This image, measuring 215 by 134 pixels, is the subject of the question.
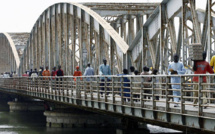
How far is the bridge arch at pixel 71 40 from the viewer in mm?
34094

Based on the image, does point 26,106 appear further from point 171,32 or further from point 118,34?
point 171,32

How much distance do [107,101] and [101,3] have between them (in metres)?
20.6

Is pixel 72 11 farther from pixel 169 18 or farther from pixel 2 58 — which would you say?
pixel 2 58

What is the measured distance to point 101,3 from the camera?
41062 mm

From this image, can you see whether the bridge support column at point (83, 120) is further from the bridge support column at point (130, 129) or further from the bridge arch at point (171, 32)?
the bridge support column at point (130, 129)

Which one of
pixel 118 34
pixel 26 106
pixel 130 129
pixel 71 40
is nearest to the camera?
pixel 130 129

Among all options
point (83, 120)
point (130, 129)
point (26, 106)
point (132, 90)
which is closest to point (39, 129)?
point (83, 120)

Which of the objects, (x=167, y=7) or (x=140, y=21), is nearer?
(x=167, y=7)

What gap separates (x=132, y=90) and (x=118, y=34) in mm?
13981

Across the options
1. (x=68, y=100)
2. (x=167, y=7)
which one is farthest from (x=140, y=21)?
(x=167, y=7)

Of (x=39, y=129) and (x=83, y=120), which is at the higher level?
(x=83, y=120)

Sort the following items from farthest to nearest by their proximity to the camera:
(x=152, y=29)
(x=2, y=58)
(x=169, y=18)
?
(x=2, y=58) → (x=152, y=29) → (x=169, y=18)

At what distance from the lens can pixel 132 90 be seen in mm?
18859

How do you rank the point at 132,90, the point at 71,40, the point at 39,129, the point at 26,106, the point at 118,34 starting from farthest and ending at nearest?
the point at 26,106, the point at 71,40, the point at 39,129, the point at 118,34, the point at 132,90
